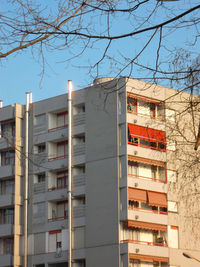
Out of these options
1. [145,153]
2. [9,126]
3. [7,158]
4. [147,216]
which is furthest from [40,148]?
[147,216]

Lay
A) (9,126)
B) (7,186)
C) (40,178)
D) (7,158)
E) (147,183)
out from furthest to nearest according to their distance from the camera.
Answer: (9,126)
(7,158)
(7,186)
(40,178)
(147,183)

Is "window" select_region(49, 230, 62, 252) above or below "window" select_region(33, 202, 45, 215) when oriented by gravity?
below

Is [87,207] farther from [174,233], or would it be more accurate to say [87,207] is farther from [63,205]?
[174,233]

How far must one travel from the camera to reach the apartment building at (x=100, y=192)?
4956 centimetres

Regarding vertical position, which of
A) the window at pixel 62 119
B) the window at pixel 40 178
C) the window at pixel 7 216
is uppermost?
the window at pixel 62 119

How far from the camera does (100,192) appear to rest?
50312 millimetres

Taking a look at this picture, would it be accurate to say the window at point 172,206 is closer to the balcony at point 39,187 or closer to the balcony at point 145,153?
the balcony at point 145,153

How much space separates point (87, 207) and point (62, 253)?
12.6 ft

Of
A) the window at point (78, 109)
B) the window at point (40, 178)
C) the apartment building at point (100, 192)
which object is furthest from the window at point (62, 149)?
the window at point (78, 109)

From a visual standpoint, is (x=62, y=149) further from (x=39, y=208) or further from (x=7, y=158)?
(x=7, y=158)

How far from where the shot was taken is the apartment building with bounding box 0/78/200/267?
49.6 meters

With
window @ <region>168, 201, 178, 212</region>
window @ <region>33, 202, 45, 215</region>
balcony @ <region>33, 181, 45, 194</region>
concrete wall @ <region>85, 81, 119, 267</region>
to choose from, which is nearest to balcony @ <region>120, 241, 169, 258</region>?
concrete wall @ <region>85, 81, 119, 267</region>

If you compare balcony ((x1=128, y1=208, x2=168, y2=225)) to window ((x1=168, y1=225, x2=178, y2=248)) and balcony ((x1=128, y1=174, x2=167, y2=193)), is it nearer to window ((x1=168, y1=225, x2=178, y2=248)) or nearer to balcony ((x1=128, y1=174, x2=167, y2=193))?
window ((x1=168, y1=225, x2=178, y2=248))

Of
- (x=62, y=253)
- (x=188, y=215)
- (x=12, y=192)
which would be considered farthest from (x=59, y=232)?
(x=188, y=215)
